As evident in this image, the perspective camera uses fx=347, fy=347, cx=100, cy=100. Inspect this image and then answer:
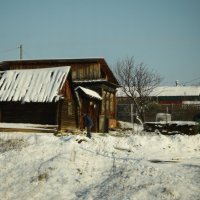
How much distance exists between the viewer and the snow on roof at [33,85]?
22970 mm

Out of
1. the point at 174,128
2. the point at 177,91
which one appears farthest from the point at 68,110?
the point at 177,91

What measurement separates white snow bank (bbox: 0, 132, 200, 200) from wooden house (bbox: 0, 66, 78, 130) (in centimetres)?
929

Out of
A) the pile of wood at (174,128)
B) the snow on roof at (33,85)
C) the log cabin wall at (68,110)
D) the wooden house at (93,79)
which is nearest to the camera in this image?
the snow on roof at (33,85)

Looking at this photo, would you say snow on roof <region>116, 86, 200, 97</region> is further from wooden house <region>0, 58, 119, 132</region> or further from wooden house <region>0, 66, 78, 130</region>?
wooden house <region>0, 66, 78, 130</region>

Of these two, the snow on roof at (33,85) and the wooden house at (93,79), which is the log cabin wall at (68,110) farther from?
the wooden house at (93,79)

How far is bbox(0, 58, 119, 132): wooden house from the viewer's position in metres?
30.3

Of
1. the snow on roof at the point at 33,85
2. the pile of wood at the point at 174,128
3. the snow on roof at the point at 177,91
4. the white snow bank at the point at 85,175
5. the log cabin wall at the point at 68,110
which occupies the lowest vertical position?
the white snow bank at the point at 85,175

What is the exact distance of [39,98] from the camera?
2275 cm

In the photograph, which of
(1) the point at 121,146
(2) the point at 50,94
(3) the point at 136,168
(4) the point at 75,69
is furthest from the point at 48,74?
(3) the point at 136,168

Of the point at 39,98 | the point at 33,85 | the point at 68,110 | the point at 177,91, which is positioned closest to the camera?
the point at 39,98

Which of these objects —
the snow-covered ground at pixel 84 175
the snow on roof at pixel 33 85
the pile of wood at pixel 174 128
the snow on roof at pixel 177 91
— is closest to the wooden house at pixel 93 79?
the snow on roof at pixel 33 85

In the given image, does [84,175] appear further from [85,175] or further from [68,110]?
[68,110]

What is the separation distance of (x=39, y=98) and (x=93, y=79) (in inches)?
400

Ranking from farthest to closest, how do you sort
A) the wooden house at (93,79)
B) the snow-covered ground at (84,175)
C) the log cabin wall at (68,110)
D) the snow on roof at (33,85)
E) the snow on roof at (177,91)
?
the snow on roof at (177,91) < the wooden house at (93,79) < the log cabin wall at (68,110) < the snow on roof at (33,85) < the snow-covered ground at (84,175)
